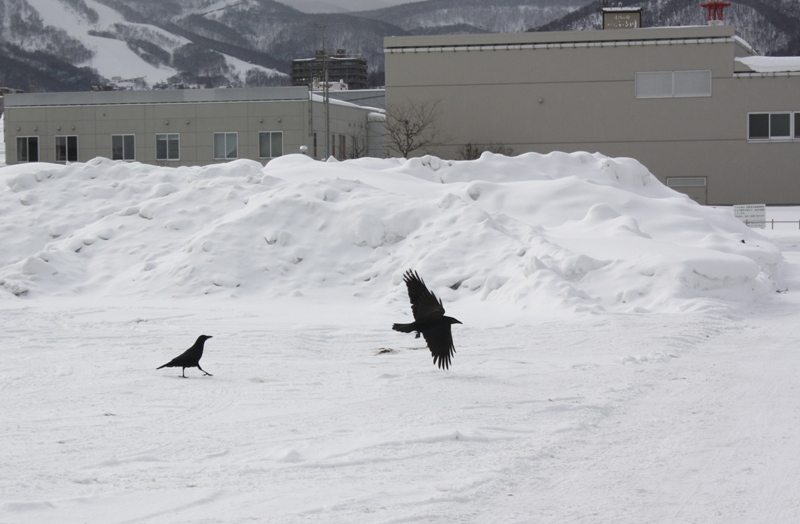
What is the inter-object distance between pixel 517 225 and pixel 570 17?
389 feet

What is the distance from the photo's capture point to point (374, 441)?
6.39 m

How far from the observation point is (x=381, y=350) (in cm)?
1059

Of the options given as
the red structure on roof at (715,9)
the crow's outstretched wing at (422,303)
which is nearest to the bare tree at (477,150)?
the red structure on roof at (715,9)

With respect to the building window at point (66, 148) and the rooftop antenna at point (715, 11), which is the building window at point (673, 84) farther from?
the building window at point (66, 148)

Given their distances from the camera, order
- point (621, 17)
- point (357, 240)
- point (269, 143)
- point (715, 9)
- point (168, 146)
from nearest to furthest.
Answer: point (357, 240)
point (269, 143)
point (168, 146)
point (621, 17)
point (715, 9)

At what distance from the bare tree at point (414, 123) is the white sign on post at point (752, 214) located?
18.8 meters

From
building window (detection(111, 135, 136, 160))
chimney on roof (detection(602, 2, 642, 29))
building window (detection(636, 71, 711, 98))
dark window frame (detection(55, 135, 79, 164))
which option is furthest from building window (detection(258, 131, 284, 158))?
chimney on roof (detection(602, 2, 642, 29))

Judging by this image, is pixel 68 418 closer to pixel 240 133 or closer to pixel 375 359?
pixel 375 359

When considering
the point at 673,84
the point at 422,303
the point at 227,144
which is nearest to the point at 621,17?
the point at 673,84

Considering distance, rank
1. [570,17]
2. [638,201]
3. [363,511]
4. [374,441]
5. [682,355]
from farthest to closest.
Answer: [570,17]
[638,201]
[682,355]
[374,441]
[363,511]

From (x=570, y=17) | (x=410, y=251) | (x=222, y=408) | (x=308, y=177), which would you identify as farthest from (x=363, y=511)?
(x=570, y=17)

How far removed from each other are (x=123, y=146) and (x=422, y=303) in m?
43.2

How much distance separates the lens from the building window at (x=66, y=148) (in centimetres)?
4953

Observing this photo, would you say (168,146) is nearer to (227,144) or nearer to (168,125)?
(168,125)
